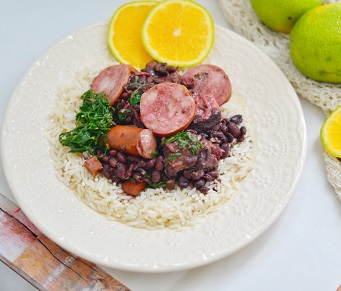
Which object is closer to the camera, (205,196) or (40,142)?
(205,196)

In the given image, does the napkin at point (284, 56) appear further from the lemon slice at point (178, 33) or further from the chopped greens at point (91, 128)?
the chopped greens at point (91, 128)

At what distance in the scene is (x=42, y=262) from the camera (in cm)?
414

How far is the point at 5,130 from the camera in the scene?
454 centimetres

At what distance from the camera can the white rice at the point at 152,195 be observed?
4152 mm

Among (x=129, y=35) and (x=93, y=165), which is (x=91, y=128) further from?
(x=129, y=35)

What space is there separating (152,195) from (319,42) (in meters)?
2.01

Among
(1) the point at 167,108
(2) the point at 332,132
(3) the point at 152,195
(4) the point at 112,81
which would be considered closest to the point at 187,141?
(1) the point at 167,108

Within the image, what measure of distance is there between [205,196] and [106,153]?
0.87 m

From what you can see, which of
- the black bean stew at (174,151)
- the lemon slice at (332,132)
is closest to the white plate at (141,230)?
the lemon slice at (332,132)

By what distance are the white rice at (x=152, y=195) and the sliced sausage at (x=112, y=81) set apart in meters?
0.43

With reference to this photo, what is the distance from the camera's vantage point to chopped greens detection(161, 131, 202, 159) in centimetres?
410

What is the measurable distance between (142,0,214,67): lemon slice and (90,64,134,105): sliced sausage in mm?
506

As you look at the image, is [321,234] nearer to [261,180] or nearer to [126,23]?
[261,180]

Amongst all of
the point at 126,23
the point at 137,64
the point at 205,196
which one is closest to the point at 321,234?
the point at 205,196
